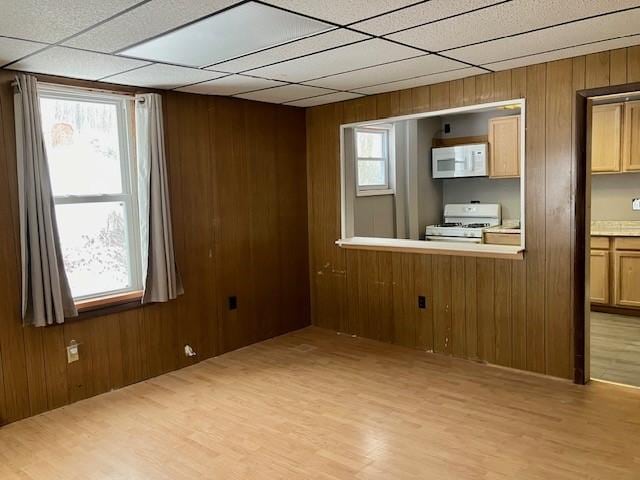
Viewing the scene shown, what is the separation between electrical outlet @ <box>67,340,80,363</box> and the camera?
12.1 ft

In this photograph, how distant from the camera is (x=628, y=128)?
215 inches

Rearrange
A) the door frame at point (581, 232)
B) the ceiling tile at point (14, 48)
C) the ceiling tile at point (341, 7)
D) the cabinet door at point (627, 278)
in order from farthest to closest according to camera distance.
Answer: the cabinet door at point (627, 278)
the door frame at point (581, 232)
the ceiling tile at point (14, 48)
the ceiling tile at point (341, 7)

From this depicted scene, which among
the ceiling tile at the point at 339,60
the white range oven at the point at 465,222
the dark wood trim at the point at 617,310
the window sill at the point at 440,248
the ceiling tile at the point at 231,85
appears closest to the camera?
the ceiling tile at the point at 339,60

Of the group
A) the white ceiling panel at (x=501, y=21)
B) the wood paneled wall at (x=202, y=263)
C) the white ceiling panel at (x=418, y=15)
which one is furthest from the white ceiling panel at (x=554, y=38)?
the wood paneled wall at (x=202, y=263)

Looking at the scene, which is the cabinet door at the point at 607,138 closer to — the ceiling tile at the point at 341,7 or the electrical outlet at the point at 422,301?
the electrical outlet at the point at 422,301

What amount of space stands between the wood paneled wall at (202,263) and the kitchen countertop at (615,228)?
10.3 feet

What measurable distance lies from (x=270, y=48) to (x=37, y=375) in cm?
261

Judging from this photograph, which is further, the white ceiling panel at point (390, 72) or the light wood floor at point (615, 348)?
the light wood floor at point (615, 348)

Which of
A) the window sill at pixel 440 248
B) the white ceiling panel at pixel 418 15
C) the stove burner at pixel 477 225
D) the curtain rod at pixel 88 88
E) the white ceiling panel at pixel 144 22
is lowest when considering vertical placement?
the window sill at pixel 440 248

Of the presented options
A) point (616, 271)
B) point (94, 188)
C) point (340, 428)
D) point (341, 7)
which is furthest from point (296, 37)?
point (616, 271)

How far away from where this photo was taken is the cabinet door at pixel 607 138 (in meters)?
5.51

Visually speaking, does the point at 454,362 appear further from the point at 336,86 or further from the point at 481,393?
the point at 336,86

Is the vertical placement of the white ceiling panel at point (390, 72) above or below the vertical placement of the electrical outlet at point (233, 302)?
above

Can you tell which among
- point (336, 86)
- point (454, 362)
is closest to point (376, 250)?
point (454, 362)
